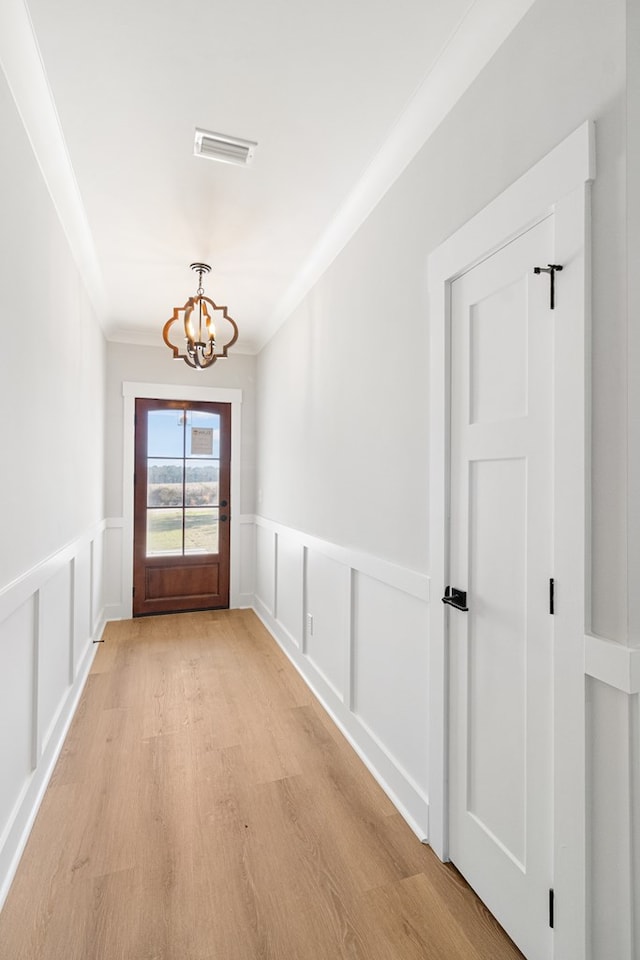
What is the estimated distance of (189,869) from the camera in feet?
5.18

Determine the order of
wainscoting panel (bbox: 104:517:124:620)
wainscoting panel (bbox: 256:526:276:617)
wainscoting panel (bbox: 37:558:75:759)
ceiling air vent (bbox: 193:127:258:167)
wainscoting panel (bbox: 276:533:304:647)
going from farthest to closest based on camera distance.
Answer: wainscoting panel (bbox: 104:517:124:620) < wainscoting panel (bbox: 256:526:276:617) < wainscoting panel (bbox: 276:533:304:647) < wainscoting panel (bbox: 37:558:75:759) < ceiling air vent (bbox: 193:127:258:167)

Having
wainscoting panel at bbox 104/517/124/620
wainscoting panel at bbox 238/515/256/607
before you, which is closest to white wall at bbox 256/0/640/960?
wainscoting panel at bbox 238/515/256/607

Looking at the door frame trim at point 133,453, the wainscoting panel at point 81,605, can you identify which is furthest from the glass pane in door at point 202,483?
the wainscoting panel at point 81,605

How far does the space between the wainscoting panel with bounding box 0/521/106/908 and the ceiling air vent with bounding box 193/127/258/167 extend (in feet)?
5.92

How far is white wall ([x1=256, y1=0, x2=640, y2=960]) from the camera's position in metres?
1.01

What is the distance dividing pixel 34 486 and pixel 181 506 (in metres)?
2.64

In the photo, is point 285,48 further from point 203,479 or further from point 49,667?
point 203,479

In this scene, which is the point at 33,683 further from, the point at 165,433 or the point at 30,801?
the point at 165,433

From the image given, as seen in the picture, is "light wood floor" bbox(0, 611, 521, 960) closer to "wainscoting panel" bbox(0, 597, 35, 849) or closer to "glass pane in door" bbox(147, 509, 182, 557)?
"wainscoting panel" bbox(0, 597, 35, 849)

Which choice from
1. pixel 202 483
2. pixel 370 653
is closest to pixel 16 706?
pixel 370 653

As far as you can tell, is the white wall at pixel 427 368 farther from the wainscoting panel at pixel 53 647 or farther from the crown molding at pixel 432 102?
the wainscoting panel at pixel 53 647

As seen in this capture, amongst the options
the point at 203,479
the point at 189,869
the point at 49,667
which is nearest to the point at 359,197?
the point at 49,667

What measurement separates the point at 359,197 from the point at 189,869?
9.06 feet

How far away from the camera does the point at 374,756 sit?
209cm
